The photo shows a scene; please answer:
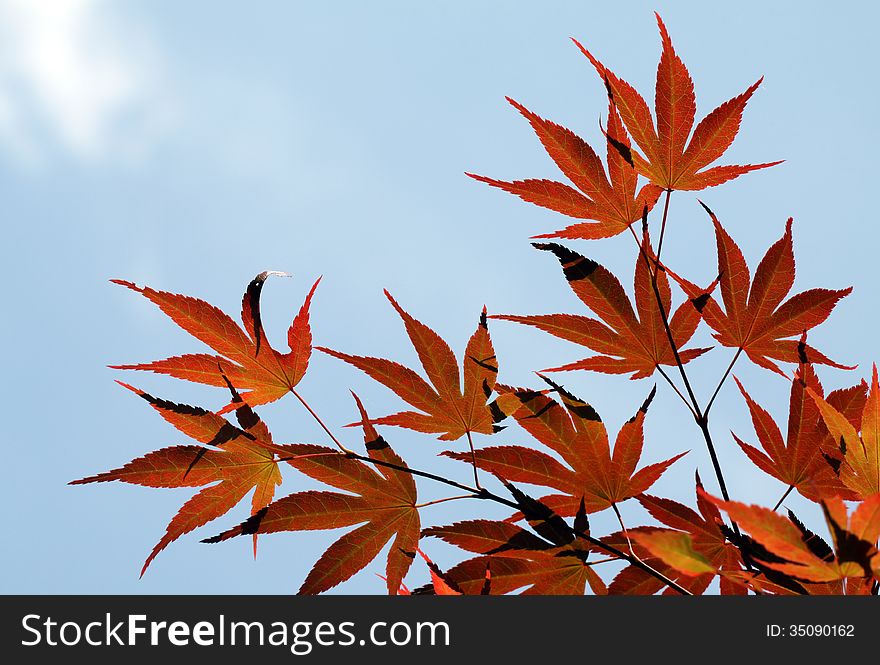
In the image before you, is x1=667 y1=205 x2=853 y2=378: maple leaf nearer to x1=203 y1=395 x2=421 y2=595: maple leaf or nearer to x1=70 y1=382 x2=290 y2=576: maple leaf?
x1=203 y1=395 x2=421 y2=595: maple leaf

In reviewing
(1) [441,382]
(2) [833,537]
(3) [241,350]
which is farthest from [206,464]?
(2) [833,537]

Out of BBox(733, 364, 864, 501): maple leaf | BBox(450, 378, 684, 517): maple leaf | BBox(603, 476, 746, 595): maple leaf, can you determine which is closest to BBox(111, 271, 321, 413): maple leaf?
BBox(450, 378, 684, 517): maple leaf

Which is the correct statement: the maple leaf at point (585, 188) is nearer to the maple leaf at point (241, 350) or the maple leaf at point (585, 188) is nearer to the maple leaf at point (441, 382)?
the maple leaf at point (441, 382)

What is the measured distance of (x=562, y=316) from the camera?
4.28 feet

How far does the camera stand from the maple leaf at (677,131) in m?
1.33

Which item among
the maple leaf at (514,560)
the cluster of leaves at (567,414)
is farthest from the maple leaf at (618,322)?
the maple leaf at (514,560)

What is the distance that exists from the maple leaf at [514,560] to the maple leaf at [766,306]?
465 mm

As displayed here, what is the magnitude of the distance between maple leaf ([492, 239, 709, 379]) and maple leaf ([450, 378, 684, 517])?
0.38ft

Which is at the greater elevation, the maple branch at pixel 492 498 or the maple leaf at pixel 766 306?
the maple leaf at pixel 766 306

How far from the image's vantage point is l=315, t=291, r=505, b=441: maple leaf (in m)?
1.26

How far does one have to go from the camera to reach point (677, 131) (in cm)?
135

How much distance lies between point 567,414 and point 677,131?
54cm
